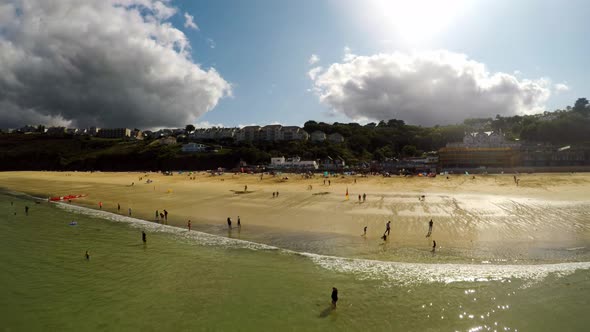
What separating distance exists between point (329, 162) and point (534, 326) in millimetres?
72897

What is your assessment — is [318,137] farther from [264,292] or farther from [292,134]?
[264,292]

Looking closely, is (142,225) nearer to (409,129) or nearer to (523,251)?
(523,251)

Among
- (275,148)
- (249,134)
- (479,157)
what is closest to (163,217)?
(479,157)

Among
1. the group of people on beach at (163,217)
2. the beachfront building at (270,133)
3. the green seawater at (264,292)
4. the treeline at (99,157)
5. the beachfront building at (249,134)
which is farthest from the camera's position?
the beachfront building at (249,134)

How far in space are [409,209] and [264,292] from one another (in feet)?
60.4

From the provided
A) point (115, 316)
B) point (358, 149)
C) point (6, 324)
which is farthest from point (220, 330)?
point (358, 149)

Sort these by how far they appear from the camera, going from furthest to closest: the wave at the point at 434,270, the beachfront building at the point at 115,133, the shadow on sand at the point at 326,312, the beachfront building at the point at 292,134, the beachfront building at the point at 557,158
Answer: the beachfront building at the point at 115,133, the beachfront building at the point at 292,134, the beachfront building at the point at 557,158, the wave at the point at 434,270, the shadow on sand at the point at 326,312

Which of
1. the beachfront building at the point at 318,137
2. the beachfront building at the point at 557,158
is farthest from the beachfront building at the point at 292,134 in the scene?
the beachfront building at the point at 557,158

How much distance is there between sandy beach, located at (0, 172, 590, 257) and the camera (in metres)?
20.2

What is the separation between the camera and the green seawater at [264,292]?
10.5 metres

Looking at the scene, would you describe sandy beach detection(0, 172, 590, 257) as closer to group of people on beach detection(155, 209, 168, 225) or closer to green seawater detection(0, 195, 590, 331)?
group of people on beach detection(155, 209, 168, 225)

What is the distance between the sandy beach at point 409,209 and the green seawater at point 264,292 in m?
4.37

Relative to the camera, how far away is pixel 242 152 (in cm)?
8912

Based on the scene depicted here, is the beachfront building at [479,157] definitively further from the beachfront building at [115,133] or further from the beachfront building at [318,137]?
the beachfront building at [115,133]
